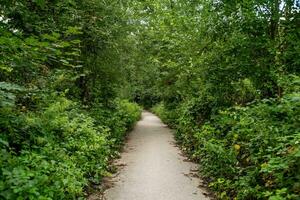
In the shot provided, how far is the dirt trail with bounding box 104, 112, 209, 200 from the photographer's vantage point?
6.54 metres

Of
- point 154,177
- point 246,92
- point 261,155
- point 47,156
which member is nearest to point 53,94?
point 47,156

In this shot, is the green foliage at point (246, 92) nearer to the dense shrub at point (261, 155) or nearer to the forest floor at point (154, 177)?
the dense shrub at point (261, 155)

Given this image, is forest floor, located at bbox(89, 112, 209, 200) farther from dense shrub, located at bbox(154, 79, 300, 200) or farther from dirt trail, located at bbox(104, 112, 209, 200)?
dense shrub, located at bbox(154, 79, 300, 200)

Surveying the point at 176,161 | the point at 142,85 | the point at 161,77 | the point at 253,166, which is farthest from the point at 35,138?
the point at 142,85

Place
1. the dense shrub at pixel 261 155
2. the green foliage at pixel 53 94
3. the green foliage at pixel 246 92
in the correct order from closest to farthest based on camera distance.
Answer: the green foliage at pixel 53 94
the dense shrub at pixel 261 155
the green foliage at pixel 246 92

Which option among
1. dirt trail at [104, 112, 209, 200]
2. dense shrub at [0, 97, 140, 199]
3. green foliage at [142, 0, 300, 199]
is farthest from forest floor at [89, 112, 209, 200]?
dense shrub at [0, 97, 140, 199]

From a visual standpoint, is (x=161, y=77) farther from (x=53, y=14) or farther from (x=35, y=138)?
(x=35, y=138)

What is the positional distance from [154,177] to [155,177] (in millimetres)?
22

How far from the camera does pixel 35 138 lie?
5535mm

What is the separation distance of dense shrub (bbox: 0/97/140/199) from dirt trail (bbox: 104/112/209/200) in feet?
1.99

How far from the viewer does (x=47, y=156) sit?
17.7 feet

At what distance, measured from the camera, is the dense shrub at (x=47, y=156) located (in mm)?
4047

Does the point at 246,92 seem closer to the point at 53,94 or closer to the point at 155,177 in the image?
the point at 155,177

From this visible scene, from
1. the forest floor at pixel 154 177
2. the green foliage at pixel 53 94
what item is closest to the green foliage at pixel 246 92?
the forest floor at pixel 154 177
